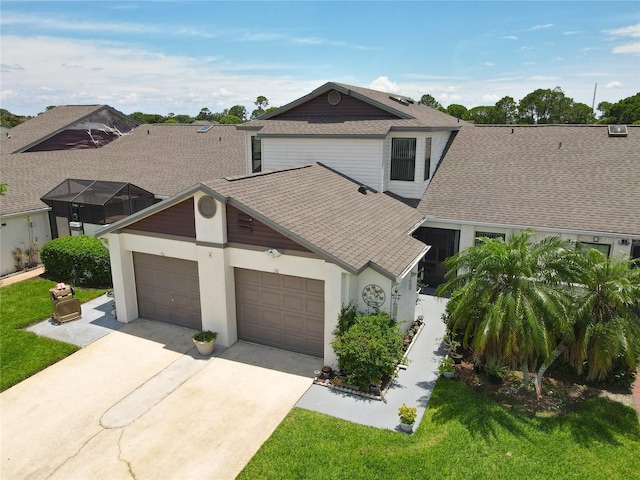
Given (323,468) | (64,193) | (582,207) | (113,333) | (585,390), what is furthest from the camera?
(64,193)

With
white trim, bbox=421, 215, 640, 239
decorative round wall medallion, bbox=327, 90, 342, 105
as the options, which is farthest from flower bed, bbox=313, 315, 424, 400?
decorative round wall medallion, bbox=327, 90, 342, 105

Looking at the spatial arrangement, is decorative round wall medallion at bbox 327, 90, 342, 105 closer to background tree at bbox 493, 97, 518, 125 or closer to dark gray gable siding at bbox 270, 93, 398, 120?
dark gray gable siding at bbox 270, 93, 398, 120

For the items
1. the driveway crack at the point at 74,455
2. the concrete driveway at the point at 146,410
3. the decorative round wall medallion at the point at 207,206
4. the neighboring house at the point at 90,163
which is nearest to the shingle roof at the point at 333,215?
the decorative round wall medallion at the point at 207,206

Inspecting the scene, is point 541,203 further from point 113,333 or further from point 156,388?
point 113,333

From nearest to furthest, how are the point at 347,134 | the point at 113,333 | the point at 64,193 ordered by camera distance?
the point at 113,333
the point at 347,134
the point at 64,193

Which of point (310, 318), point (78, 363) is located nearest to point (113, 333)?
point (78, 363)

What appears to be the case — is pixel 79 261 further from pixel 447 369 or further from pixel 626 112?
pixel 626 112

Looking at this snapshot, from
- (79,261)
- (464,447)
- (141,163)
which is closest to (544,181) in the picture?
(464,447)
